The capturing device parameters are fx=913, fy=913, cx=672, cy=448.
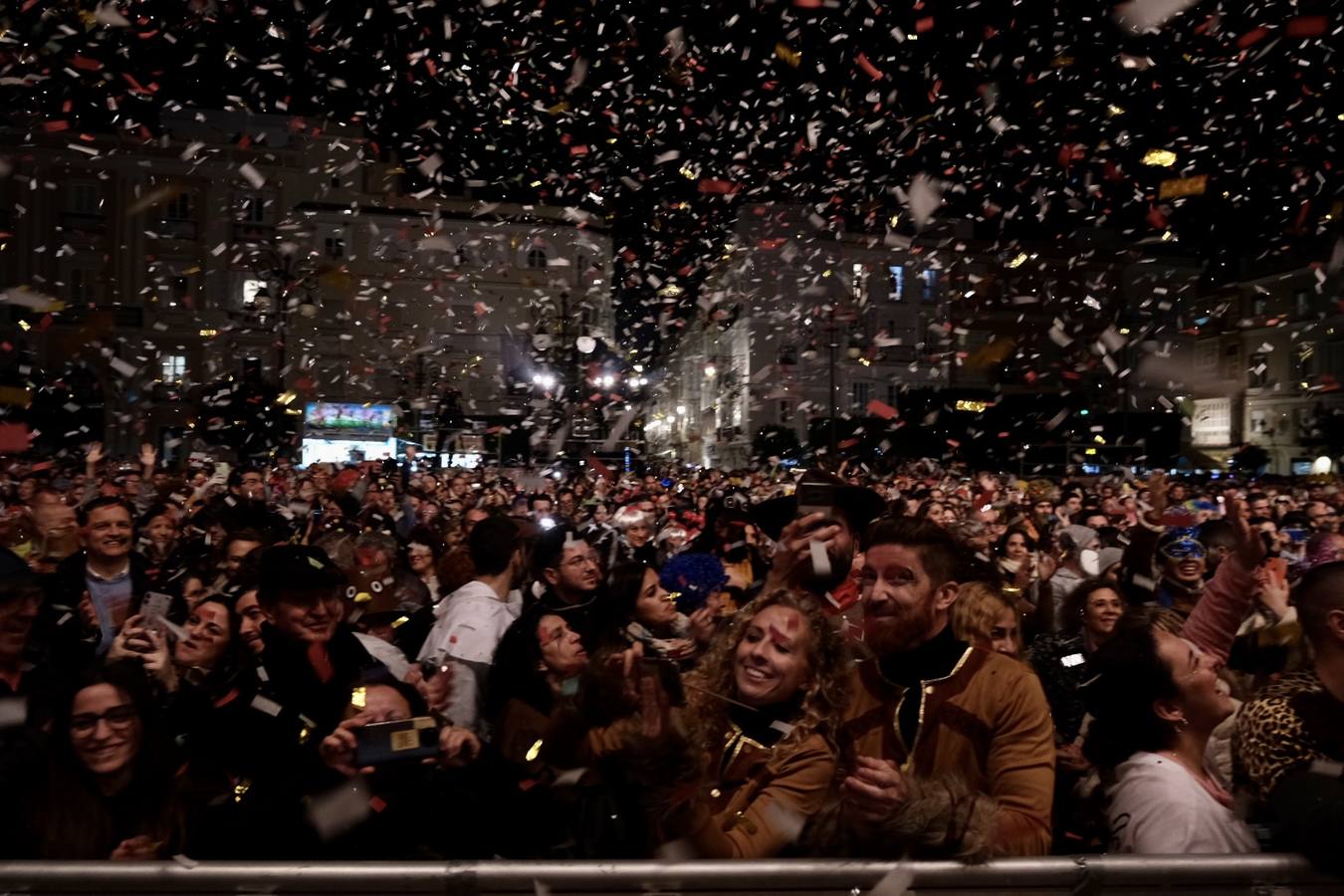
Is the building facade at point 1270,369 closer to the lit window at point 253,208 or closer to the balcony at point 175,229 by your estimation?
the lit window at point 253,208

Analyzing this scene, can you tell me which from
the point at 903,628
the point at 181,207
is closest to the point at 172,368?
the point at 181,207

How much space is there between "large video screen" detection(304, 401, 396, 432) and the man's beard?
4009cm

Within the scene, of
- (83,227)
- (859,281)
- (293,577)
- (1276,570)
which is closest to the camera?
(293,577)

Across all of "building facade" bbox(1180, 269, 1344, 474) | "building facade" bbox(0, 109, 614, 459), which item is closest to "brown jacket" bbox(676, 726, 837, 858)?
"building facade" bbox(0, 109, 614, 459)

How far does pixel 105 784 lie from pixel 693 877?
1629mm

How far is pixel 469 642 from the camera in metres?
3.95

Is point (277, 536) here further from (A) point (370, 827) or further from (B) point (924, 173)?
(B) point (924, 173)

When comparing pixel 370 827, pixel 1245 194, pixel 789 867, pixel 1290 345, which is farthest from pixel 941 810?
pixel 1290 345

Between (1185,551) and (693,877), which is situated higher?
(1185,551)

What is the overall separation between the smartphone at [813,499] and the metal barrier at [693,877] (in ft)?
6.36

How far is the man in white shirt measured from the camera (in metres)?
3.70

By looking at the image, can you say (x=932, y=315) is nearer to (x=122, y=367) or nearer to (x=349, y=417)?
(x=349, y=417)

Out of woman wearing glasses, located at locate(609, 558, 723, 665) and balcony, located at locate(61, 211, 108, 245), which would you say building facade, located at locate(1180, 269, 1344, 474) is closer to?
woman wearing glasses, located at locate(609, 558, 723, 665)

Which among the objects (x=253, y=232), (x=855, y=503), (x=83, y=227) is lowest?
(x=855, y=503)
